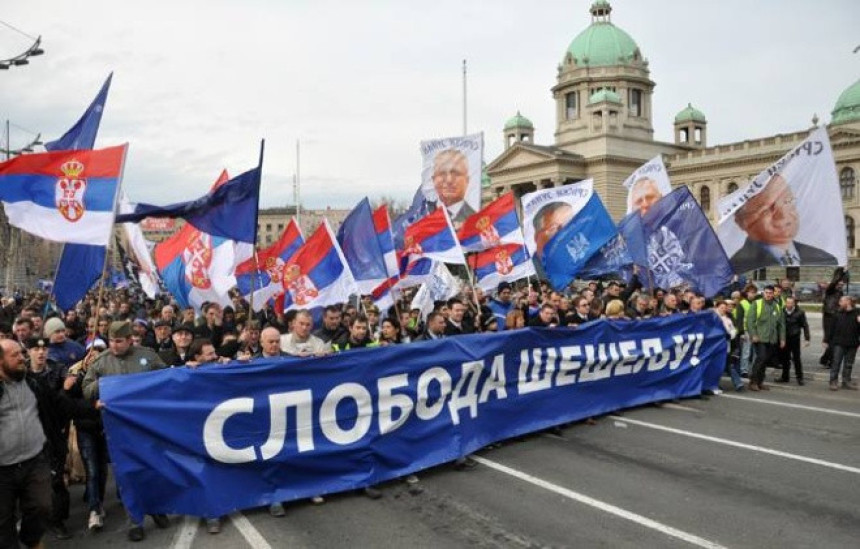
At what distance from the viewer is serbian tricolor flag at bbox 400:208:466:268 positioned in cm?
1035

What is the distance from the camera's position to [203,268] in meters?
11.2

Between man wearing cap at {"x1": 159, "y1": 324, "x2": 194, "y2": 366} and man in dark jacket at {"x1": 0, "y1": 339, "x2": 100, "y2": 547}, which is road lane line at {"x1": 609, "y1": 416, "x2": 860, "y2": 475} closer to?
man wearing cap at {"x1": 159, "y1": 324, "x2": 194, "y2": 366}

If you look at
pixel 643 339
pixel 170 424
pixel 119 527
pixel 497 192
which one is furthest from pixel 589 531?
pixel 497 192

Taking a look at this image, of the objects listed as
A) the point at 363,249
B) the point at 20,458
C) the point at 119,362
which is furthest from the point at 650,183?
the point at 20,458

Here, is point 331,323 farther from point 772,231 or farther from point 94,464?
point 772,231

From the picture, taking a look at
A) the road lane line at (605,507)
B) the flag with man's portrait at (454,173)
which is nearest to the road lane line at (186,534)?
the road lane line at (605,507)

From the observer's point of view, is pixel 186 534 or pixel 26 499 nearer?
pixel 26 499

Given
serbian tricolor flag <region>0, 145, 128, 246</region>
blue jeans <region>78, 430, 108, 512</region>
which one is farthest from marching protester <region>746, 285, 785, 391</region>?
serbian tricolor flag <region>0, 145, 128, 246</region>

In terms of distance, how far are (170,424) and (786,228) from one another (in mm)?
9020

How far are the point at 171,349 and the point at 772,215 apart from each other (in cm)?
866

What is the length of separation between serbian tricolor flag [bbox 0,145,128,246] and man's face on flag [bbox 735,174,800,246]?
8.95 meters

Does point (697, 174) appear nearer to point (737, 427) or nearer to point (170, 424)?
point (737, 427)

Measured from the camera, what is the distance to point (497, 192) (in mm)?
88438

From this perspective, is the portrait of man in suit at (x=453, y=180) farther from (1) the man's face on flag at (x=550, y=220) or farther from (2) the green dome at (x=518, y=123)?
(2) the green dome at (x=518, y=123)
